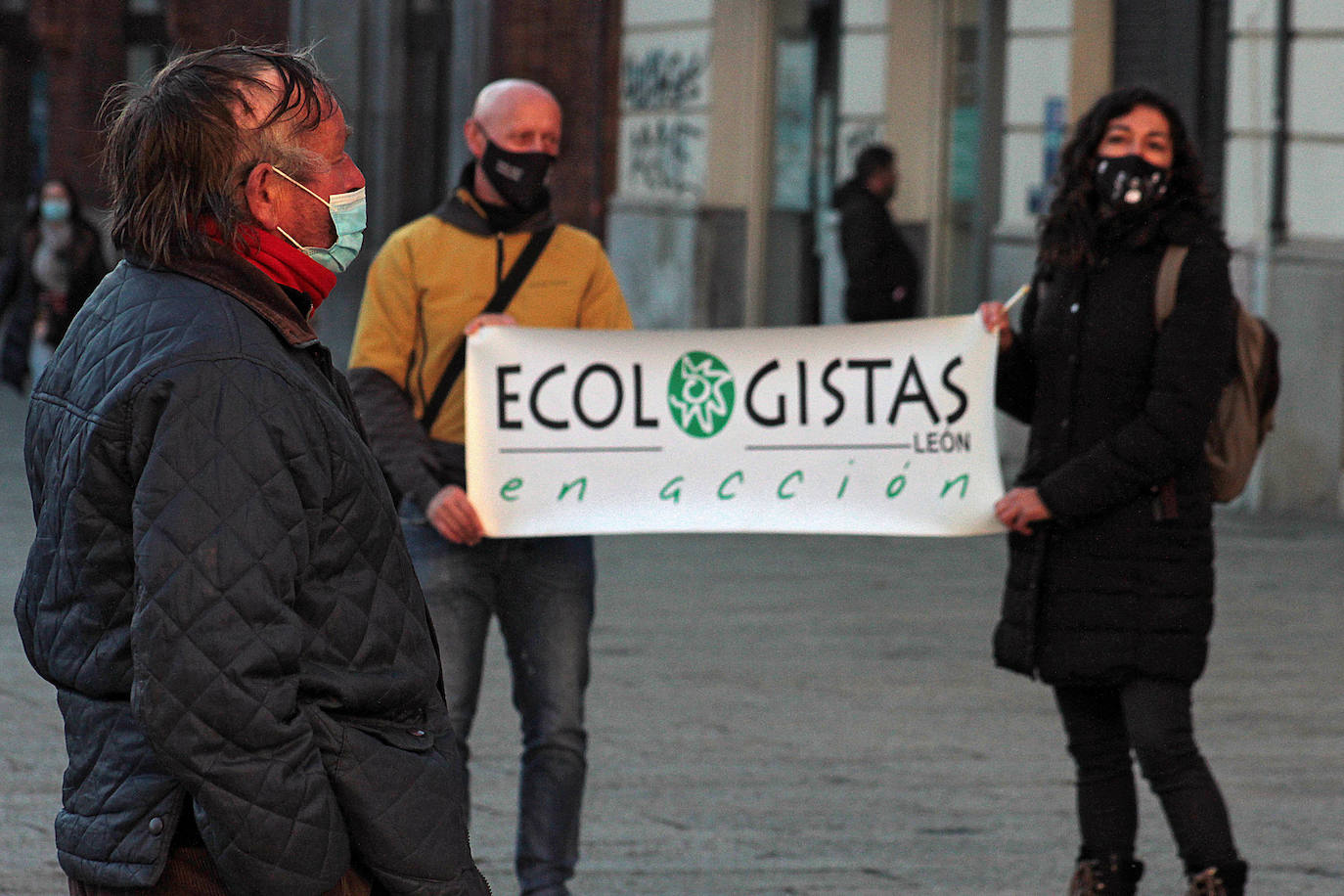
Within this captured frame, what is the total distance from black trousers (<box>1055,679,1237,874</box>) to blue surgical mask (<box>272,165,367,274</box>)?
2.39 metres

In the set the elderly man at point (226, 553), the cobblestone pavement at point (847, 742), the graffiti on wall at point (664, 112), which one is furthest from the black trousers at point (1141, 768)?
the graffiti on wall at point (664, 112)

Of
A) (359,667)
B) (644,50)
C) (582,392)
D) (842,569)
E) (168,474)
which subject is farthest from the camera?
(644,50)

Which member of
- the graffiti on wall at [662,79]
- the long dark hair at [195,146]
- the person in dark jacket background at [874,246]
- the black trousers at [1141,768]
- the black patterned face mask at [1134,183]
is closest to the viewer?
the long dark hair at [195,146]

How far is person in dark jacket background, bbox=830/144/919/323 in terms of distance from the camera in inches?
559

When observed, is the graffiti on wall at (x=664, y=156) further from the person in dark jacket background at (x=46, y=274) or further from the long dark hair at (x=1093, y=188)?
the long dark hair at (x=1093, y=188)

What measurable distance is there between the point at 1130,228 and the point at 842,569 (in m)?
5.58

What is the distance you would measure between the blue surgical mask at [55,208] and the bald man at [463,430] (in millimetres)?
10514

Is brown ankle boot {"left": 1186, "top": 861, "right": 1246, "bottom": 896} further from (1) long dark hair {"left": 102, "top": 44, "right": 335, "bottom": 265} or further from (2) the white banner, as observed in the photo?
(1) long dark hair {"left": 102, "top": 44, "right": 335, "bottom": 265}

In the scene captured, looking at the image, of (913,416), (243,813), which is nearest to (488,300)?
(913,416)

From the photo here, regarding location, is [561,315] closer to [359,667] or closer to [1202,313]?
[1202,313]

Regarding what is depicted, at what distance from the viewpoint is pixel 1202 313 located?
4.64 meters

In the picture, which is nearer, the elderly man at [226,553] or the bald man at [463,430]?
the elderly man at [226,553]

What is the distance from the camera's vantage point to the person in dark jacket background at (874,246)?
46.6ft

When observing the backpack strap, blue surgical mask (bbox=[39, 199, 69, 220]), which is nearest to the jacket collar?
the backpack strap
